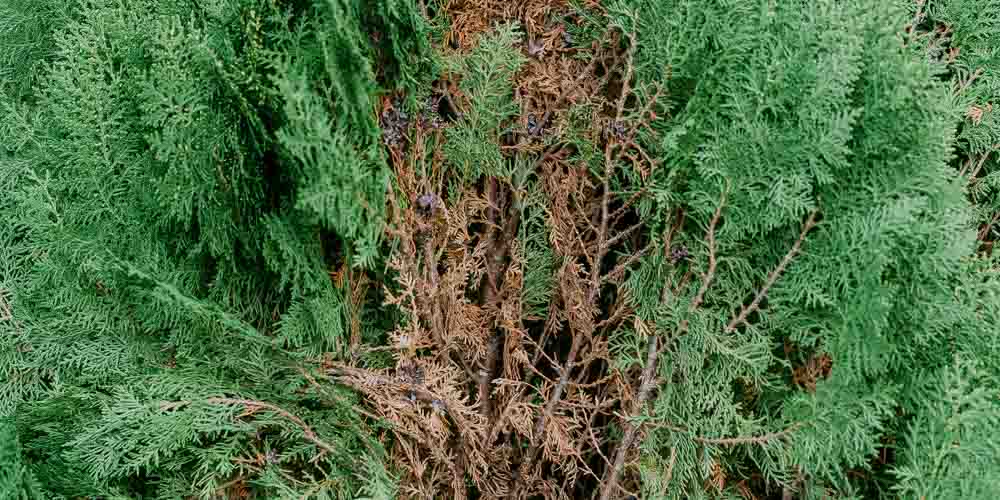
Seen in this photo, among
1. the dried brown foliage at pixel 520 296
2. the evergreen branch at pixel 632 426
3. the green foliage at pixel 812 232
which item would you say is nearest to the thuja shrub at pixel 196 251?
the dried brown foliage at pixel 520 296

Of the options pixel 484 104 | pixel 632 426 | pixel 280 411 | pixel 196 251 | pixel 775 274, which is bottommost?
pixel 632 426

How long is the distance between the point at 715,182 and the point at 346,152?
32.3 inches

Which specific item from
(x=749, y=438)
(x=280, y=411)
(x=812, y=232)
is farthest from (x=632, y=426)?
(x=280, y=411)

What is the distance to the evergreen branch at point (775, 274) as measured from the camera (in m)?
1.66

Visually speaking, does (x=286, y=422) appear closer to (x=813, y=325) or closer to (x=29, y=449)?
(x=29, y=449)

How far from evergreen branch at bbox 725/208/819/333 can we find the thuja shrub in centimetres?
85

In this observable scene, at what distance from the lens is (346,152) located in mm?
1474

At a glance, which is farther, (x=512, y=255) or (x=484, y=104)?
(x=512, y=255)

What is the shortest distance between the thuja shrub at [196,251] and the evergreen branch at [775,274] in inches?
33.4

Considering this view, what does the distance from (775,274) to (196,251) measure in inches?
53.1

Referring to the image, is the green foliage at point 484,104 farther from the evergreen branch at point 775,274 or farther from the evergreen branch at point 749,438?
the evergreen branch at point 749,438

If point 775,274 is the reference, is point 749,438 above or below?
below

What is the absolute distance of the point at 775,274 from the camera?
1672 millimetres

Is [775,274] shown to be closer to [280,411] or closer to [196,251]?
[280,411]
